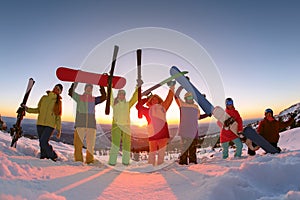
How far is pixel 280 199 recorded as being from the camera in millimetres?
3141

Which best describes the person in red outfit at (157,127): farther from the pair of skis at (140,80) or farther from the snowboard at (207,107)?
the snowboard at (207,107)

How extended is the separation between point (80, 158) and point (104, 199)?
454cm

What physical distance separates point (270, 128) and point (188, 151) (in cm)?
286

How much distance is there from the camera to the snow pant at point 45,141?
758cm

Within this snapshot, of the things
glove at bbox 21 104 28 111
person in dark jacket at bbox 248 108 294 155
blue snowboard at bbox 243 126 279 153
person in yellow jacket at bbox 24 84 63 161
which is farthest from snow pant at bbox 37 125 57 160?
person in dark jacket at bbox 248 108 294 155

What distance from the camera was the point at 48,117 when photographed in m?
7.72

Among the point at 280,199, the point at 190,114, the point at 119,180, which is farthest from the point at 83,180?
the point at 190,114

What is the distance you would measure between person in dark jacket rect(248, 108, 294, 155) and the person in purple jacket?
2.12 m

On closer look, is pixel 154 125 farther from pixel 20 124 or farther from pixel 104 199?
pixel 20 124

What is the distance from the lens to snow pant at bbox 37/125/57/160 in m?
7.58

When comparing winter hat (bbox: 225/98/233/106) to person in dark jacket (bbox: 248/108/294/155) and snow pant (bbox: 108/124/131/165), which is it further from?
snow pant (bbox: 108/124/131/165)

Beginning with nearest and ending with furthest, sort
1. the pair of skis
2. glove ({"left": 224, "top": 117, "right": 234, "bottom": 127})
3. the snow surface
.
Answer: the snow surface → glove ({"left": 224, "top": 117, "right": 234, "bottom": 127}) → the pair of skis

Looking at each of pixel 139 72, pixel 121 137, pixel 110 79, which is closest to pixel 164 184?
pixel 121 137

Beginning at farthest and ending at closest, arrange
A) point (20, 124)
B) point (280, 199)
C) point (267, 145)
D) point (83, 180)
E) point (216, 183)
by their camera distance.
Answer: point (20, 124) → point (267, 145) → point (83, 180) → point (216, 183) → point (280, 199)
